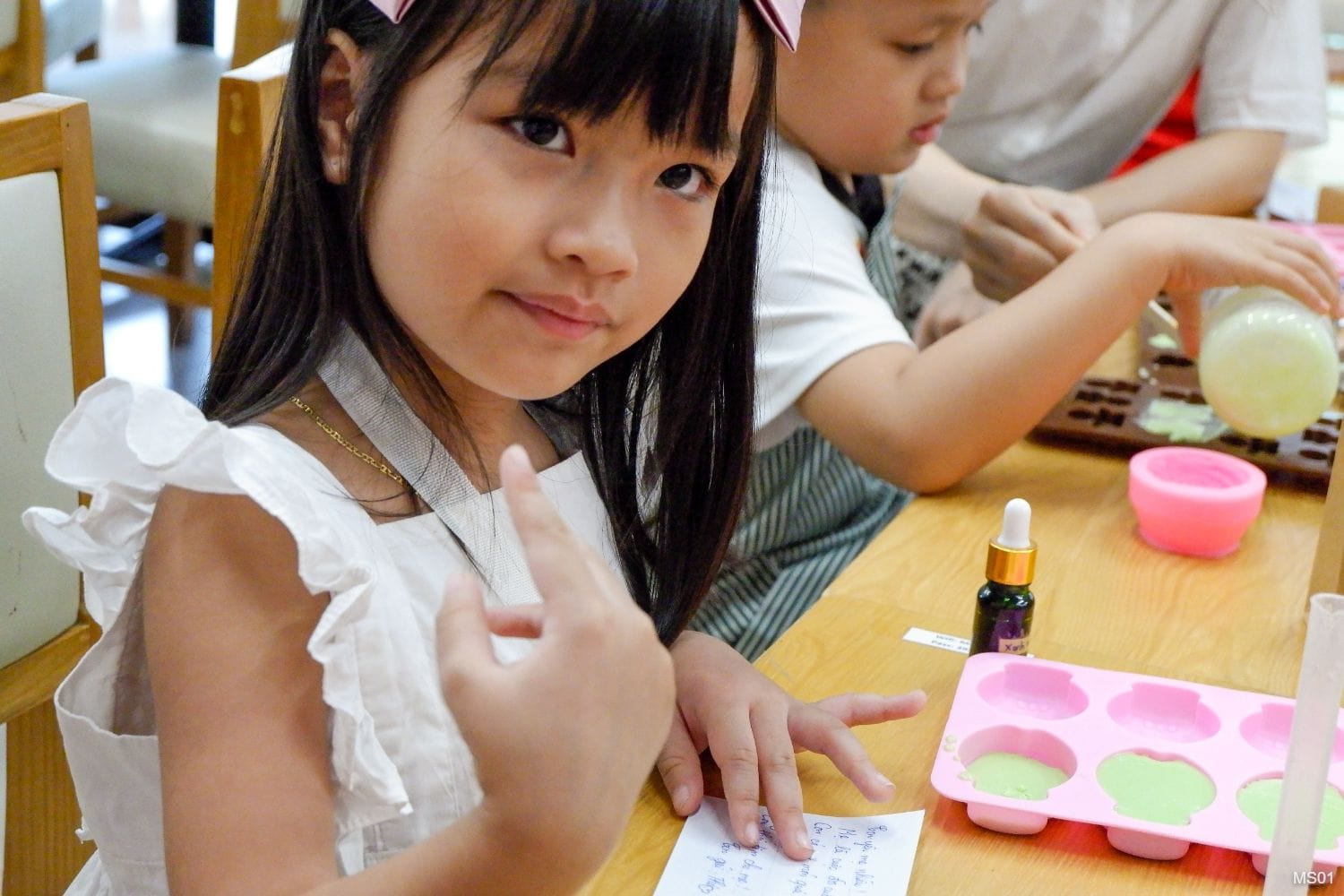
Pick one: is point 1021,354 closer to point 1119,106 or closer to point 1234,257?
point 1234,257

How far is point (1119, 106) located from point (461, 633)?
1425 mm

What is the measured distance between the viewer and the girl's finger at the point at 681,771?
2.56ft

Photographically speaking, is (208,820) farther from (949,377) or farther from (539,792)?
(949,377)

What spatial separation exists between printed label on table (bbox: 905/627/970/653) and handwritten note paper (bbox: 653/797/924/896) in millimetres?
193

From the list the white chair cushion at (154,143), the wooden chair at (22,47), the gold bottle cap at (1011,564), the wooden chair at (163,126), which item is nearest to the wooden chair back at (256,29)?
the wooden chair at (163,126)

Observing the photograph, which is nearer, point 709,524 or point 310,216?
point 310,216

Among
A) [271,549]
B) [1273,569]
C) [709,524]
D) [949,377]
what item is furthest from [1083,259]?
[271,549]

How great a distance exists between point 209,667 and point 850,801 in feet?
1.14

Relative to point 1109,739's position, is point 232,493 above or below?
above

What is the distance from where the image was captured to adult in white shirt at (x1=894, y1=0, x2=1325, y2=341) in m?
1.59

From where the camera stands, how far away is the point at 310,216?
76cm

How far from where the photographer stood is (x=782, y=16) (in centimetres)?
75

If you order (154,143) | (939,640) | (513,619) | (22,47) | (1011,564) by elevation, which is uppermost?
(513,619)

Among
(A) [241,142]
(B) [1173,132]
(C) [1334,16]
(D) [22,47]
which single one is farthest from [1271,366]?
(C) [1334,16]
